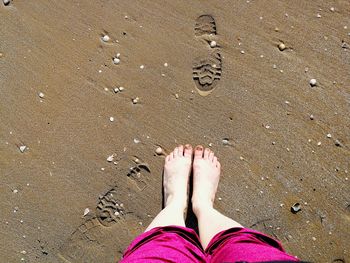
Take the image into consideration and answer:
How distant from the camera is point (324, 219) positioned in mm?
2887

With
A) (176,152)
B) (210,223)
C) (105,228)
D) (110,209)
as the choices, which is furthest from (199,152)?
(105,228)

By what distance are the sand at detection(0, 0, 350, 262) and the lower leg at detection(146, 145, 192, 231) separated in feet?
0.24

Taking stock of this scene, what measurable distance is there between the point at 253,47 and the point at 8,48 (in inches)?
66.0

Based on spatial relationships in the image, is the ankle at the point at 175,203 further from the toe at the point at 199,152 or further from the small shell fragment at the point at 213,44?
the small shell fragment at the point at 213,44

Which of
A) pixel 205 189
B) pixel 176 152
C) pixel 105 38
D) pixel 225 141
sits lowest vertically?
pixel 205 189

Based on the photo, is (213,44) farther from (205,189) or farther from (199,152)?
(205,189)

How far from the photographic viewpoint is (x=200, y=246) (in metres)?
2.57

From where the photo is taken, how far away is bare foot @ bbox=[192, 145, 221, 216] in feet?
9.44

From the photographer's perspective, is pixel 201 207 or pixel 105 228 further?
pixel 105 228

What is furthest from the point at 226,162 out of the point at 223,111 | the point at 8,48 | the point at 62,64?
the point at 8,48

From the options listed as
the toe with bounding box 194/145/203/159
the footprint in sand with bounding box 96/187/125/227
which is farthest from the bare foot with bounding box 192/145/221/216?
the footprint in sand with bounding box 96/187/125/227

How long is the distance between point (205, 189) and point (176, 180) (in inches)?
8.1

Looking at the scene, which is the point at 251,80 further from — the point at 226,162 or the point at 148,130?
the point at 148,130

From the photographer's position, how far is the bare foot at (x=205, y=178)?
2.88 metres
